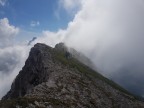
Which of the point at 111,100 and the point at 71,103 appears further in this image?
the point at 111,100

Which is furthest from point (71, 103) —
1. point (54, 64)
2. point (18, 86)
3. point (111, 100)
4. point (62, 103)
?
point (18, 86)

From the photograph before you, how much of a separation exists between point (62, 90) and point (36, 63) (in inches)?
2876

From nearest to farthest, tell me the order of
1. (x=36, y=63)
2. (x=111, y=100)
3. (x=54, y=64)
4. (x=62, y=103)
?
(x=62, y=103), (x=111, y=100), (x=54, y=64), (x=36, y=63)

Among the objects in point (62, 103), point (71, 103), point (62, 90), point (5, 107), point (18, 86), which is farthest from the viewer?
point (18, 86)

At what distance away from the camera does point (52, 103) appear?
82.1 m

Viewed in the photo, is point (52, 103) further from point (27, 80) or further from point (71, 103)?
point (27, 80)

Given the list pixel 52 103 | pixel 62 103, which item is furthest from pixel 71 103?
pixel 52 103

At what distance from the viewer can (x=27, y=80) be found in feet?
595

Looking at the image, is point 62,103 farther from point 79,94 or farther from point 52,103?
point 79,94

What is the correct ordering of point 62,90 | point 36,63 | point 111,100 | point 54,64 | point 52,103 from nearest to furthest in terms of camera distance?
point 52,103 < point 62,90 < point 111,100 < point 54,64 < point 36,63

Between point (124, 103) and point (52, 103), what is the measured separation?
6185cm

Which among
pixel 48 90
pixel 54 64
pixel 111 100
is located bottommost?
pixel 48 90

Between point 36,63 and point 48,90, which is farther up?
point 36,63

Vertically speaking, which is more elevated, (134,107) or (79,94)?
(134,107)
